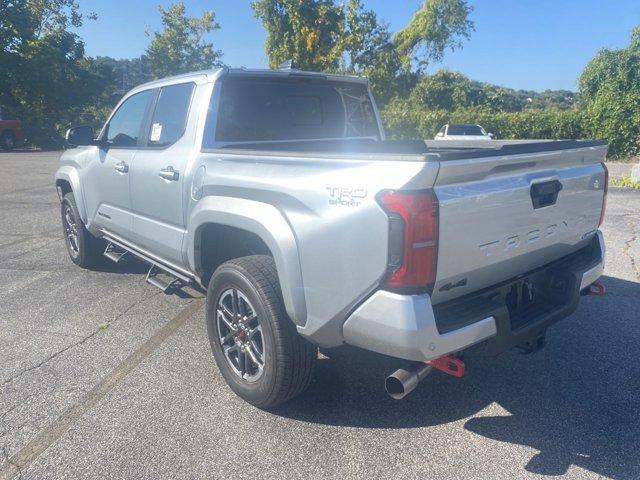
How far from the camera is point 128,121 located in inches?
188

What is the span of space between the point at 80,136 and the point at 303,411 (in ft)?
10.8

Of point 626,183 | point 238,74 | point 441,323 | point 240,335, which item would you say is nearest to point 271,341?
point 240,335

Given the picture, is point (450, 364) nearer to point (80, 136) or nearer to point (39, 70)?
point (80, 136)

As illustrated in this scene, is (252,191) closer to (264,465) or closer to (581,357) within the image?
(264,465)

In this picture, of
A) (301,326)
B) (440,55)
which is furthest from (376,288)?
(440,55)

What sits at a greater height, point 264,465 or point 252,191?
point 252,191

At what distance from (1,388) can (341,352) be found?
2241 millimetres

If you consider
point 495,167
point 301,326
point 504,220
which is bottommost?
point 301,326

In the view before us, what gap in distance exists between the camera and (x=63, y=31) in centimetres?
3641

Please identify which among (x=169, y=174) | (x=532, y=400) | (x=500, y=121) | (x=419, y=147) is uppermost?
(x=419, y=147)

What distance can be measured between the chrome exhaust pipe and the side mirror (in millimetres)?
3709

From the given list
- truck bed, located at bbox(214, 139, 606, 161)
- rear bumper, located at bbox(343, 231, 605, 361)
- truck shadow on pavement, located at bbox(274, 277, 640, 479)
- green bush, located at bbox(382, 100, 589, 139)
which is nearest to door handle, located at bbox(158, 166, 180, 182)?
truck bed, located at bbox(214, 139, 606, 161)

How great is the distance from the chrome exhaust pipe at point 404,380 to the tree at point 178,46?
3806 cm

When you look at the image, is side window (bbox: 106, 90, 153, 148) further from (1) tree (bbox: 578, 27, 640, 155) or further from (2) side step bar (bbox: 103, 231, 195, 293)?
(1) tree (bbox: 578, 27, 640, 155)
